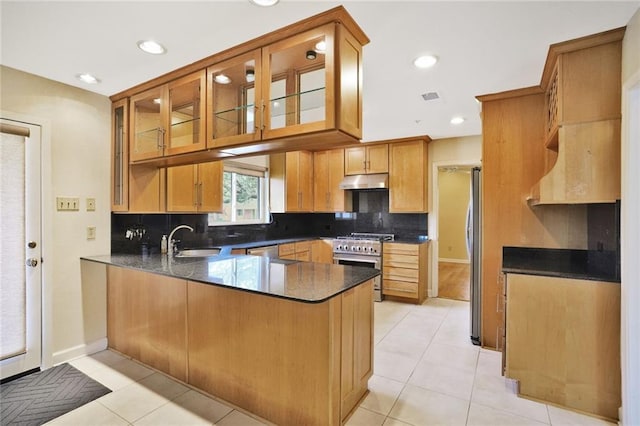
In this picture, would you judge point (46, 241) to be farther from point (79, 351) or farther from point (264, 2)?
point (264, 2)

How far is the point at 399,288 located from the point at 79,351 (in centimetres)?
369

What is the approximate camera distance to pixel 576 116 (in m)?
2.04

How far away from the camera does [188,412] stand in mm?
1996

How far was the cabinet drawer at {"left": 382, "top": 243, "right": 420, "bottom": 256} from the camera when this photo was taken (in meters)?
4.33

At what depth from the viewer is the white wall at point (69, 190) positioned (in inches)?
99.8

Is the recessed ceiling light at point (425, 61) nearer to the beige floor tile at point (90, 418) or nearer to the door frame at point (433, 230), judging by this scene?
the door frame at point (433, 230)

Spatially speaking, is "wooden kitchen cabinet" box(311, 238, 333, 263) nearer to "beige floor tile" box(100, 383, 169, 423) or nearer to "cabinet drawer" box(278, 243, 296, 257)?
"cabinet drawer" box(278, 243, 296, 257)

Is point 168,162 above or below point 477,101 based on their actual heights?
below

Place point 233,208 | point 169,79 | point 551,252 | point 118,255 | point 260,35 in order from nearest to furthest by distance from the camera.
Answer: point 260,35, point 169,79, point 551,252, point 118,255, point 233,208

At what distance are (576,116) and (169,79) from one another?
2950 millimetres

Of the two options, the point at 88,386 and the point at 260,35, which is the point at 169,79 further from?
the point at 88,386

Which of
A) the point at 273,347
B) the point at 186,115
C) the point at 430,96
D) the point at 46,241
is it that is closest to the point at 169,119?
the point at 186,115

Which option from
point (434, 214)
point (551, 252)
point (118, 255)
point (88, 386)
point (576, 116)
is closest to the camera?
point (576, 116)

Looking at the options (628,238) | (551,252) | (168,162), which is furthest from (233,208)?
(628,238)
